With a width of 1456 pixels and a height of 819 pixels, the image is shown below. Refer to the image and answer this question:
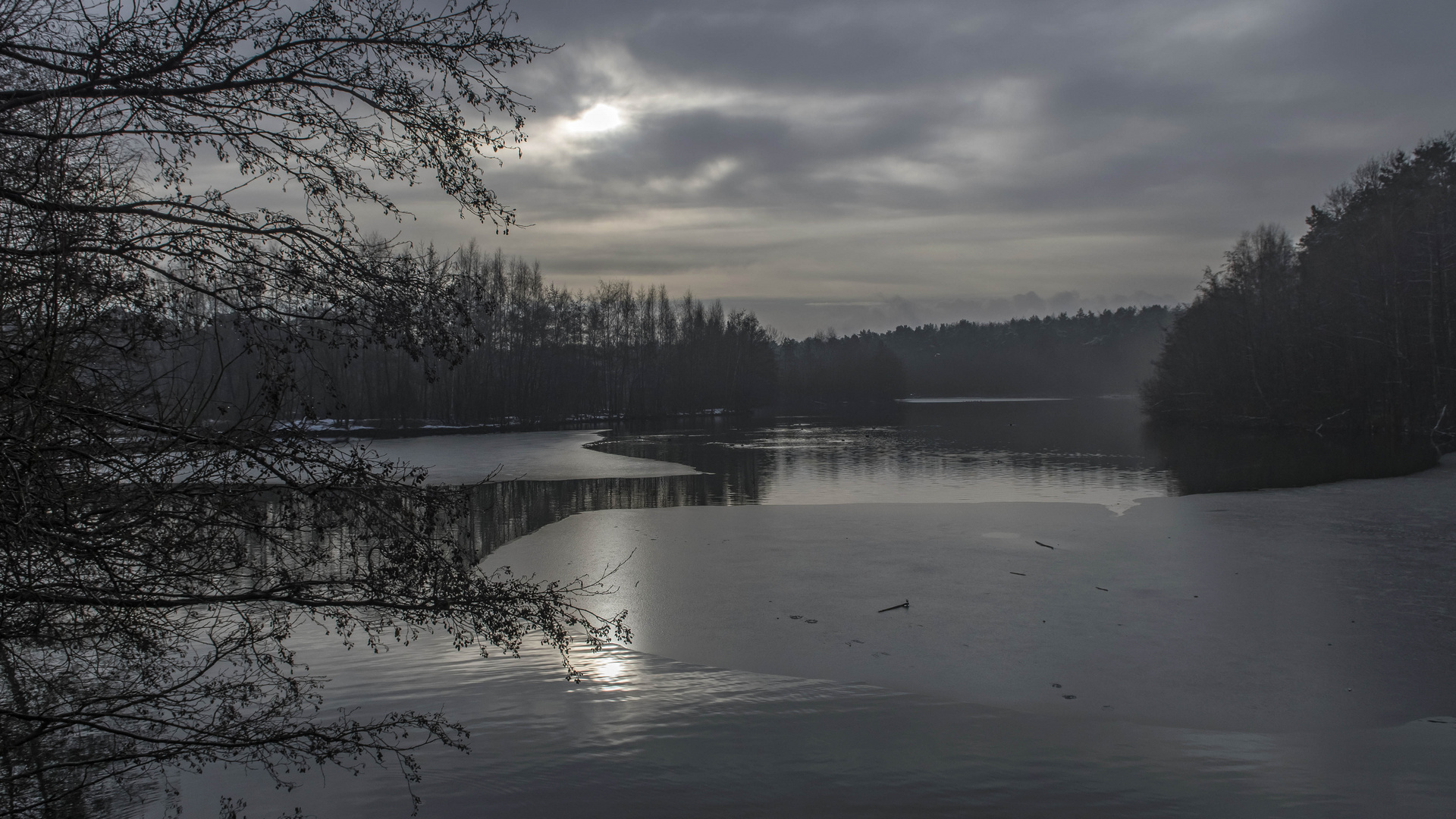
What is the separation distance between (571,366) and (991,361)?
3904 inches

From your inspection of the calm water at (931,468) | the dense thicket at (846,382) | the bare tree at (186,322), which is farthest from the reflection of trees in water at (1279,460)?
the dense thicket at (846,382)

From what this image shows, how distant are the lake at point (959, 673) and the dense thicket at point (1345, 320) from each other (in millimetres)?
21012

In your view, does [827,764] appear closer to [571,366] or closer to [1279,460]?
[1279,460]

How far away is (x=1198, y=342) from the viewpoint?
45125 mm

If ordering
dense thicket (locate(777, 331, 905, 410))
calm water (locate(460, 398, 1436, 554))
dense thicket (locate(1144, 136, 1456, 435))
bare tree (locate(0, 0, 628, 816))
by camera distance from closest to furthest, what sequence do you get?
1. bare tree (locate(0, 0, 628, 816))
2. calm water (locate(460, 398, 1436, 554))
3. dense thicket (locate(1144, 136, 1456, 435))
4. dense thicket (locate(777, 331, 905, 410))

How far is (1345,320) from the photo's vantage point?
1340 inches

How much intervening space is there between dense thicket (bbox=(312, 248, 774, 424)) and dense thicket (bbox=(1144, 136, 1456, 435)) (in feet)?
122

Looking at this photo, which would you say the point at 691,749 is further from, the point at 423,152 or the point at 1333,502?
the point at 1333,502

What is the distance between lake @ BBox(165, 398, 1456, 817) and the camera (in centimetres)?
493

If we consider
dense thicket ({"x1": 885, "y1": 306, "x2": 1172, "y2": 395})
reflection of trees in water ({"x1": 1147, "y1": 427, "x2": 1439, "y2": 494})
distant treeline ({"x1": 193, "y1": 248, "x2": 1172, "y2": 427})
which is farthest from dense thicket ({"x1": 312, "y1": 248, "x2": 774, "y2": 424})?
dense thicket ({"x1": 885, "y1": 306, "x2": 1172, "y2": 395})

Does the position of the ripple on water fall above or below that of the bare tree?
below

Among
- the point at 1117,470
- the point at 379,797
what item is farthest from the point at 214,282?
the point at 1117,470

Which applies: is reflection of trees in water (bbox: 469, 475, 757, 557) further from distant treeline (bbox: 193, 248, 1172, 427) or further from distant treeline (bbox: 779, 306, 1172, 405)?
distant treeline (bbox: 779, 306, 1172, 405)

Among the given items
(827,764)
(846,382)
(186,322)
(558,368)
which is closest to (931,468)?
(827,764)
